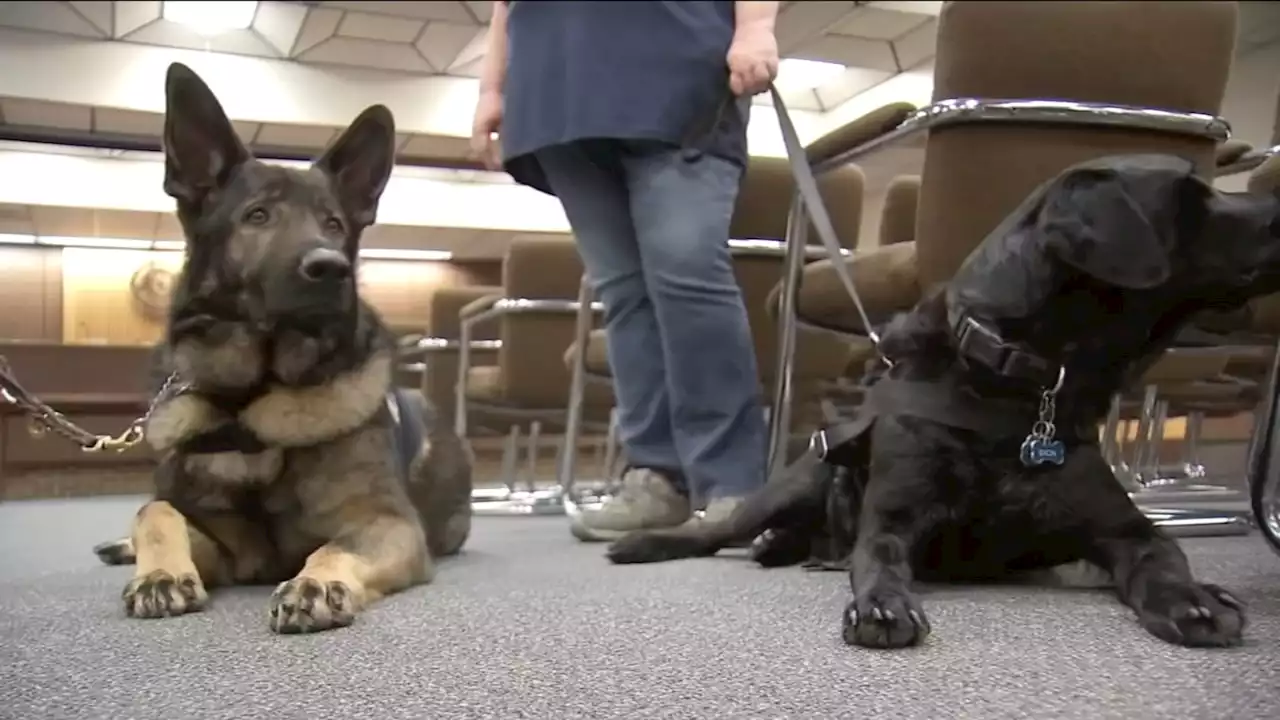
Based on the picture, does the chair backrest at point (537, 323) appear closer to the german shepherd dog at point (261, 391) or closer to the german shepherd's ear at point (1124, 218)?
the german shepherd dog at point (261, 391)

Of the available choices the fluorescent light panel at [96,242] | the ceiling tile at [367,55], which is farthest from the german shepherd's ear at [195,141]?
the ceiling tile at [367,55]

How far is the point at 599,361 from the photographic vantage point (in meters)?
3.54

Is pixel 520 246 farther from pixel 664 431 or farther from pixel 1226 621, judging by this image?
pixel 1226 621

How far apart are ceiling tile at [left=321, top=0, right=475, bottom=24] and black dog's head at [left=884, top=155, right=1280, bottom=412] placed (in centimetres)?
573

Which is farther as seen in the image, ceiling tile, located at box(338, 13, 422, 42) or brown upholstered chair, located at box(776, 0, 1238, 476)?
ceiling tile, located at box(338, 13, 422, 42)

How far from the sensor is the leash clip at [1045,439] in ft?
4.58

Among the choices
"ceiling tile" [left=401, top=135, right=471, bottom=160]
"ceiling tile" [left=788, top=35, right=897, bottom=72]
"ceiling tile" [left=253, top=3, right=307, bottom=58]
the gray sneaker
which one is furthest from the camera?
"ceiling tile" [left=788, top=35, right=897, bottom=72]

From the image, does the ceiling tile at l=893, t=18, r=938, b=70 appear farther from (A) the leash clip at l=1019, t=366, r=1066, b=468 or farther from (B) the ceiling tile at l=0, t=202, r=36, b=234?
(B) the ceiling tile at l=0, t=202, r=36, b=234

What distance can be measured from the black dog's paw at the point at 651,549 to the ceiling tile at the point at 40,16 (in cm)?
122

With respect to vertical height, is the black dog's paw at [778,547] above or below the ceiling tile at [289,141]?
below

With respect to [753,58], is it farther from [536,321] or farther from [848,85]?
[848,85]

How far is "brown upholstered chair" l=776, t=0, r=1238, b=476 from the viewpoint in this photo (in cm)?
172

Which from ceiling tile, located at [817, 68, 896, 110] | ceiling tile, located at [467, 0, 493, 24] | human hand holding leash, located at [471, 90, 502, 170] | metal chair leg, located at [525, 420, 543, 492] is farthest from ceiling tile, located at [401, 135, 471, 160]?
ceiling tile, located at [817, 68, 896, 110]

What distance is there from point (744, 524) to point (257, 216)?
954 mm
